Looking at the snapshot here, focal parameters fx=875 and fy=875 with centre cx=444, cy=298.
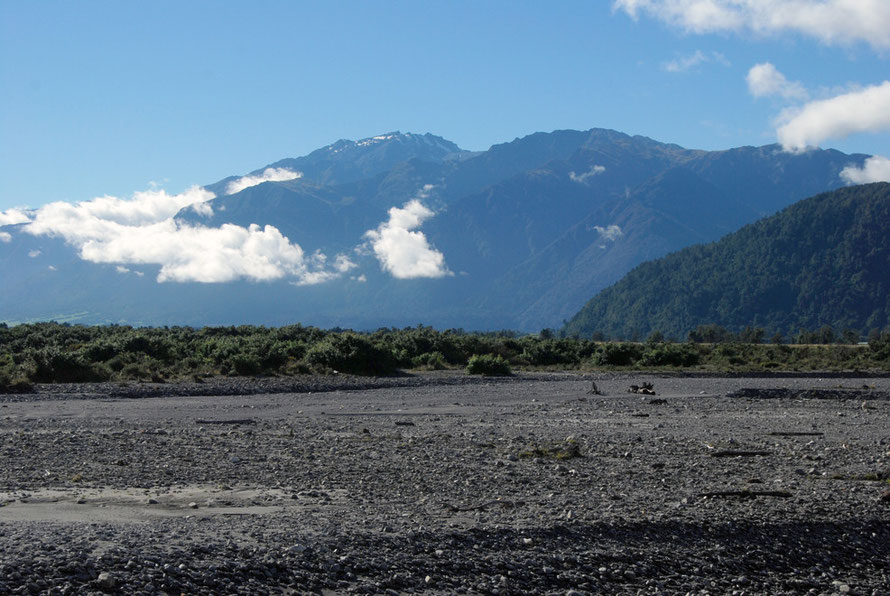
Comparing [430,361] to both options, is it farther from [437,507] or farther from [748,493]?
[437,507]

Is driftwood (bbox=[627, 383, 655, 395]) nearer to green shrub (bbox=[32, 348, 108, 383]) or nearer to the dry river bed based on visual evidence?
the dry river bed

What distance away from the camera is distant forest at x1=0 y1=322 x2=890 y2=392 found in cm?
3012

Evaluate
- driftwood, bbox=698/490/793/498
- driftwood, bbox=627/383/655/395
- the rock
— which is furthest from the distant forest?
driftwood, bbox=698/490/793/498

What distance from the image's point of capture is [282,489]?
10344 millimetres

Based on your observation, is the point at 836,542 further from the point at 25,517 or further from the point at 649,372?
the point at 649,372

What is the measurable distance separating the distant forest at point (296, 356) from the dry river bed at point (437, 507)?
39.2 ft

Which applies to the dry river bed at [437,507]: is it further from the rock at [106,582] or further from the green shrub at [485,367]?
the green shrub at [485,367]

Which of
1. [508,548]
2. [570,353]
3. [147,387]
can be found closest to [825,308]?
[570,353]

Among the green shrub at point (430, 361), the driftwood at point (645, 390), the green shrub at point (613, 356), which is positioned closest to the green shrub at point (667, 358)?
the green shrub at point (613, 356)

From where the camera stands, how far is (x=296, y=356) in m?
38.0

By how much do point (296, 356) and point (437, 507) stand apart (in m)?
29.1

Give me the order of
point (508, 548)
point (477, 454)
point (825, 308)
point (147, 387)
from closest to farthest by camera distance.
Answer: point (508, 548) → point (477, 454) → point (147, 387) → point (825, 308)

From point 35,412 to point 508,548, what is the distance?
14857 millimetres

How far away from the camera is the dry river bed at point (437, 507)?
7.43 meters
